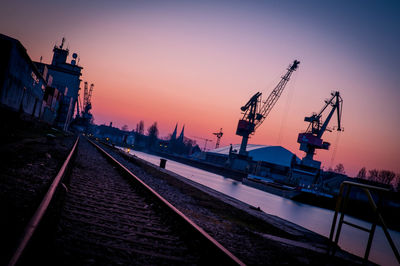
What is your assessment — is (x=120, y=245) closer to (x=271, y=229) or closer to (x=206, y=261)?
(x=206, y=261)

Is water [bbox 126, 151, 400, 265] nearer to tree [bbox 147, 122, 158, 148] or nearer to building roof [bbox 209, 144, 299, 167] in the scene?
building roof [bbox 209, 144, 299, 167]

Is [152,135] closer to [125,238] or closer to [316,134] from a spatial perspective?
[316,134]

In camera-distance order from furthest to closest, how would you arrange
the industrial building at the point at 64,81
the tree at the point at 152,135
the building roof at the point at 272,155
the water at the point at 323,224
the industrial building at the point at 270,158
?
the tree at the point at 152,135, the building roof at the point at 272,155, the industrial building at the point at 270,158, the industrial building at the point at 64,81, the water at the point at 323,224

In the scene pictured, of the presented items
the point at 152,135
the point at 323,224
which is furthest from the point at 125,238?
the point at 152,135

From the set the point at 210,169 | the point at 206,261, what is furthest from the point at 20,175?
the point at 210,169

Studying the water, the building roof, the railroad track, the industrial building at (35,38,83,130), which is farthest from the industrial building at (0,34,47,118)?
the building roof

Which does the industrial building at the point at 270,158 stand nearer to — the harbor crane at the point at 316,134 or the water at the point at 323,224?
the harbor crane at the point at 316,134

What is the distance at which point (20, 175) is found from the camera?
21.3 ft

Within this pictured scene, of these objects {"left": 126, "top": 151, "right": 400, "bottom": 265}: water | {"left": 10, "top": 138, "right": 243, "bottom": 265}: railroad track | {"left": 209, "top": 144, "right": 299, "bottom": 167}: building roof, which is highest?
{"left": 209, "top": 144, "right": 299, "bottom": 167}: building roof

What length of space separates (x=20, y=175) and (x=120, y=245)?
4.66 metres

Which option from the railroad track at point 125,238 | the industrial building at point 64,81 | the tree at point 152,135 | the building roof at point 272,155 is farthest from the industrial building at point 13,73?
the tree at point 152,135

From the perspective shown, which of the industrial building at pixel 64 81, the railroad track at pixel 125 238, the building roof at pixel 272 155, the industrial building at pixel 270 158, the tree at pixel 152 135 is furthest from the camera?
the tree at pixel 152 135

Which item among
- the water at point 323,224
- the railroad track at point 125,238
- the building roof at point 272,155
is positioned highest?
the building roof at point 272,155

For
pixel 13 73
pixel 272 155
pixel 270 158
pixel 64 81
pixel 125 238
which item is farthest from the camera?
pixel 272 155
